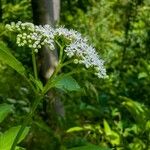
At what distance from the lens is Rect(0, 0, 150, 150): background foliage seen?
13.3ft

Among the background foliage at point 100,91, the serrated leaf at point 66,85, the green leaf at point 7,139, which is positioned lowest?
the background foliage at point 100,91

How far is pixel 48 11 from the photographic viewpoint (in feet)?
17.7

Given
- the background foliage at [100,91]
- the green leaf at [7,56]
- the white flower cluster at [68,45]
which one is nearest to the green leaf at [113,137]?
the background foliage at [100,91]

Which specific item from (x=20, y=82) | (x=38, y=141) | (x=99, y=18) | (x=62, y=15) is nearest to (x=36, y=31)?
(x=38, y=141)

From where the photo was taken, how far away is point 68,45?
6.97 feet

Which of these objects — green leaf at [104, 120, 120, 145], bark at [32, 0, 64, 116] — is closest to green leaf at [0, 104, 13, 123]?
green leaf at [104, 120, 120, 145]

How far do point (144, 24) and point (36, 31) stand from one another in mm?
5573

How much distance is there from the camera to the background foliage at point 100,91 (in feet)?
13.3

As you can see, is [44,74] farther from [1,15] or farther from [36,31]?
[36,31]

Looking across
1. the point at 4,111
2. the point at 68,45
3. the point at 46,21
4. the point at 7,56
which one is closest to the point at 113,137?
the point at 4,111

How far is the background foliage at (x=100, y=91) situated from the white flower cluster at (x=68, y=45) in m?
1.02

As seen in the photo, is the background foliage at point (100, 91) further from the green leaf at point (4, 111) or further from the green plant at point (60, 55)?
the green plant at point (60, 55)

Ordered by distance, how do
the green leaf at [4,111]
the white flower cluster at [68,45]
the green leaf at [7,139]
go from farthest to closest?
the green leaf at [4,111] → the green leaf at [7,139] → the white flower cluster at [68,45]

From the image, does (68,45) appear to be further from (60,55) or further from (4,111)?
(4,111)
